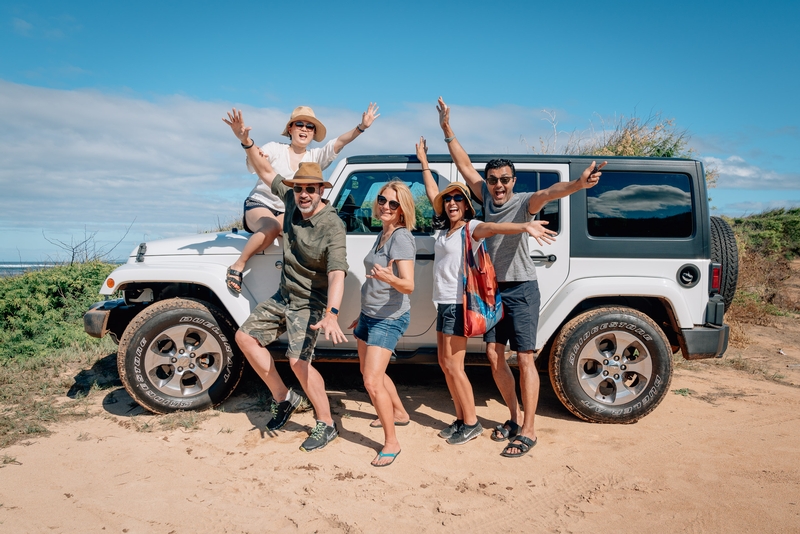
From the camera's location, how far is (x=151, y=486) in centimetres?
324

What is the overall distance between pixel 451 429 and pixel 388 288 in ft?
4.05

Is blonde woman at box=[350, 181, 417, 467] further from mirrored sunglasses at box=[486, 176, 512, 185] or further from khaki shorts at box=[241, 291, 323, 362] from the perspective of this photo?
mirrored sunglasses at box=[486, 176, 512, 185]

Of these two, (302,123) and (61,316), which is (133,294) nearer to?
(302,123)

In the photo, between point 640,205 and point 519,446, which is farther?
point 640,205

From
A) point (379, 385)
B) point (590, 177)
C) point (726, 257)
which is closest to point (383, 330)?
point (379, 385)

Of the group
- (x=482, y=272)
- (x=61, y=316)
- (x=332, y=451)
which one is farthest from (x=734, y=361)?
(x=61, y=316)

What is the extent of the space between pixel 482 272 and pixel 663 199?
5.45 ft

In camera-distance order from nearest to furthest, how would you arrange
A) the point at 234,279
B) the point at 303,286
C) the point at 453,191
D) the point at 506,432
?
the point at 453,191, the point at 303,286, the point at 506,432, the point at 234,279

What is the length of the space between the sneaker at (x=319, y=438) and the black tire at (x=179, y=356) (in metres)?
0.91

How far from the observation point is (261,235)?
13.4 ft

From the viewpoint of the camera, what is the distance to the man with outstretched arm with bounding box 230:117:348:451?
3.75 meters

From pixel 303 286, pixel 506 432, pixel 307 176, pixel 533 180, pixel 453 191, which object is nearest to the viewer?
pixel 453 191

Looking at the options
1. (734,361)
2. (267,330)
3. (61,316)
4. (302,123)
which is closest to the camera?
(267,330)

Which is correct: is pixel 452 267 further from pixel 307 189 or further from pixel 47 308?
pixel 47 308
